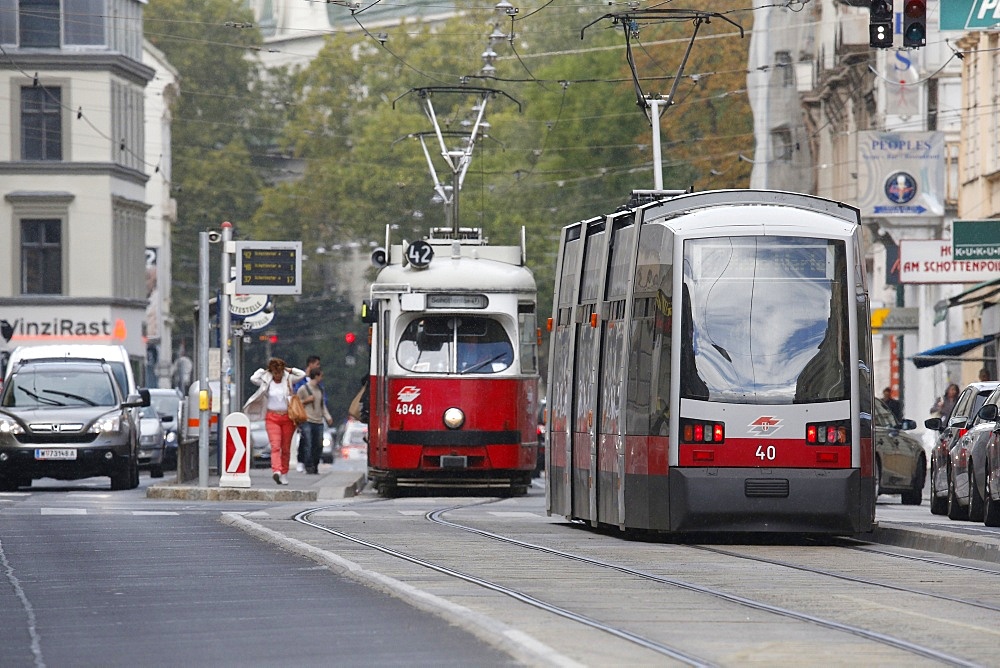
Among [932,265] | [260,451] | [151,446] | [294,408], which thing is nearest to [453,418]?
[294,408]

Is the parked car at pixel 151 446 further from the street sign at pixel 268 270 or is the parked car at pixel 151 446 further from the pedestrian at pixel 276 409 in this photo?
the street sign at pixel 268 270

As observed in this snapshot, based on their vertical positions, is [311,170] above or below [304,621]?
above

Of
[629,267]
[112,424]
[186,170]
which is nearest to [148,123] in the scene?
[186,170]

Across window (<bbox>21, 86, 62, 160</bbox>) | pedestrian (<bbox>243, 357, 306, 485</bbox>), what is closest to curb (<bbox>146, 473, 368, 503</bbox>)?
pedestrian (<bbox>243, 357, 306, 485</bbox>)

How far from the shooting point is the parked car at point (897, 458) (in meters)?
31.6

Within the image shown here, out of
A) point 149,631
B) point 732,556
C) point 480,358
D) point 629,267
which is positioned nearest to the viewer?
point 149,631

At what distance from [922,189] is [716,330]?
27827 mm

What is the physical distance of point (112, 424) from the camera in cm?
3338

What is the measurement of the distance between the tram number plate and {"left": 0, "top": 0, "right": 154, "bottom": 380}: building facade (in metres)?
41.4

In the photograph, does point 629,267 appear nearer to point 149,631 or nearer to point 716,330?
point 716,330

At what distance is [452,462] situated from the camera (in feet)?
103

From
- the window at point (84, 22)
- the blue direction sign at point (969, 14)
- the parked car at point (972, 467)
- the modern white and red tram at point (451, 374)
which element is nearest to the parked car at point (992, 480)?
the parked car at point (972, 467)

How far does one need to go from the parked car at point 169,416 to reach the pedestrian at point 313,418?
260 inches

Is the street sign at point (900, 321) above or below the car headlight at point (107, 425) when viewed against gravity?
above
